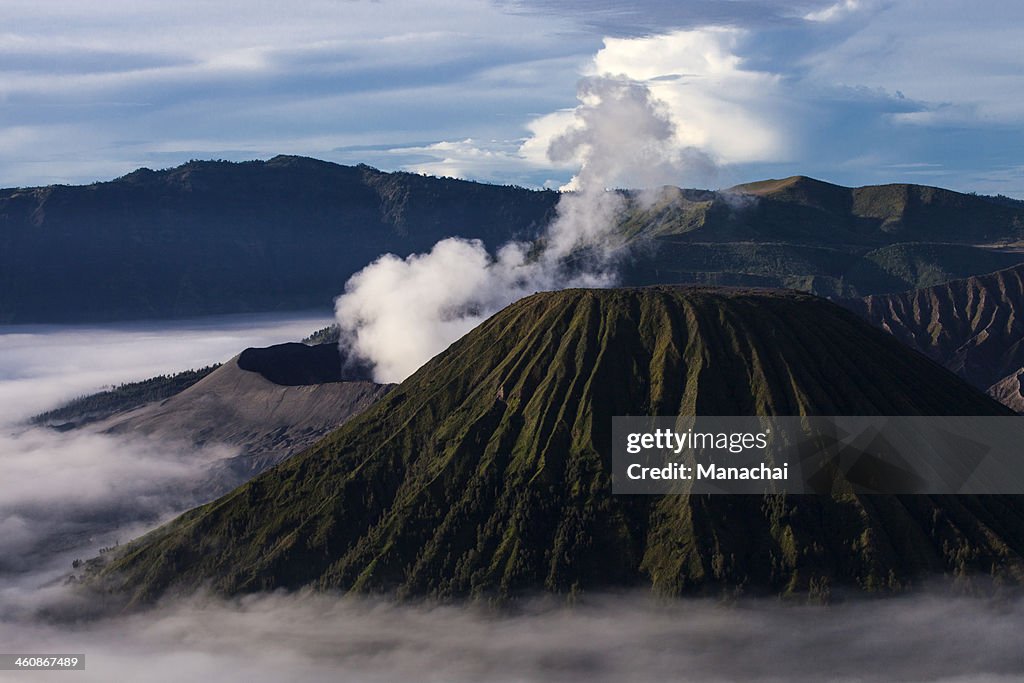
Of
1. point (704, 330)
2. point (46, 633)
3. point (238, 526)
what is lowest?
point (46, 633)

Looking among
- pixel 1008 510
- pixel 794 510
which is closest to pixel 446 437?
pixel 794 510

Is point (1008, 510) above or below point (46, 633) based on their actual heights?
above

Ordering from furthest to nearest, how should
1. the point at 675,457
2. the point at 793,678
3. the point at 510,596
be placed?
the point at 675,457 → the point at 510,596 → the point at 793,678

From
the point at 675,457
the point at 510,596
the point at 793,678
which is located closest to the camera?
the point at 793,678

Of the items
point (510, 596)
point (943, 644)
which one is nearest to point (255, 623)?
point (510, 596)

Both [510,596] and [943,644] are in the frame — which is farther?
[510,596]

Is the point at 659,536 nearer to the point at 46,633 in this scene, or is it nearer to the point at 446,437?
the point at 446,437

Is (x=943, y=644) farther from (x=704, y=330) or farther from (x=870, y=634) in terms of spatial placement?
(x=704, y=330)
